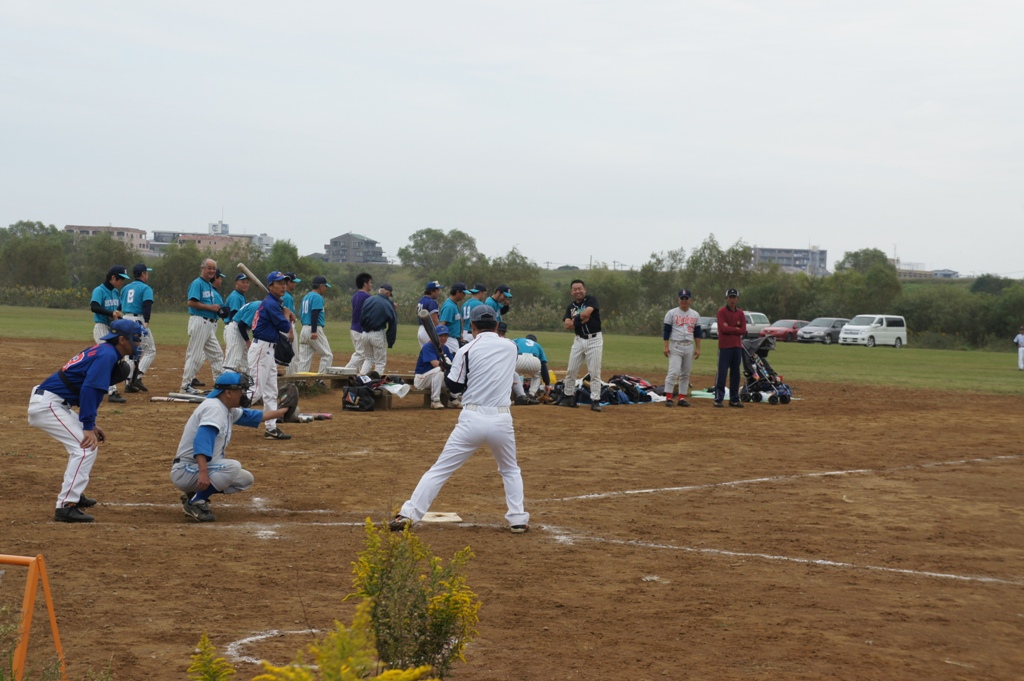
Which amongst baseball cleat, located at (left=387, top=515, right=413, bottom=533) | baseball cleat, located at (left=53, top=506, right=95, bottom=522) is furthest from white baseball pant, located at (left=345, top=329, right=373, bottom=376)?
baseball cleat, located at (left=387, top=515, right=413, bottom=533)

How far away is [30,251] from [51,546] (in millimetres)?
78781

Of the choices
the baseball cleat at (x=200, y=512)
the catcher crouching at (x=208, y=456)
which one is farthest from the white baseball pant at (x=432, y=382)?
the baseball cleat at (x=200, y=512)

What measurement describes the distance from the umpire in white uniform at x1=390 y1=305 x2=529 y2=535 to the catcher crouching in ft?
5.33

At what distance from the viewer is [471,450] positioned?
27.5 feet

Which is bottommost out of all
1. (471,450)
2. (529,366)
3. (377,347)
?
(471,450)

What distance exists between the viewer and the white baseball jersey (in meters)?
18.3

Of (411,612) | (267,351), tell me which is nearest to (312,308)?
(267,351)

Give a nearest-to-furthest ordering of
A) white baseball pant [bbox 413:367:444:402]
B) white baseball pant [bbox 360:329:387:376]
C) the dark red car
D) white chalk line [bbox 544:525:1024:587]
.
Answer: white chalk line [bbox 544:525:1024:587], white baseball pant [bbox 413:367:444:402], white baseball pant [bbox 360:329:387:376], the dark red car

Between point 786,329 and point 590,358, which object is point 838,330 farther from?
point 590,358

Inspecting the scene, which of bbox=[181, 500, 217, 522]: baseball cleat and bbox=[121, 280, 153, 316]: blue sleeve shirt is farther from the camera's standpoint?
bbox=[121, 280, 153, 316]: blue sleeve shirt

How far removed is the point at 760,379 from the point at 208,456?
1358 cm

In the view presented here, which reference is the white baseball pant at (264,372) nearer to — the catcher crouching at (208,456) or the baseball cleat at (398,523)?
the catcher crouching at (208,456)

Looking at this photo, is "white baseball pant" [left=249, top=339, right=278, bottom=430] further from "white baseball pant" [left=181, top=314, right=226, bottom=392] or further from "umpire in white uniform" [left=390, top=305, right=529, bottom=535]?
"umpire in white uniform" [left=390, top=305, right=529, bottom=535]

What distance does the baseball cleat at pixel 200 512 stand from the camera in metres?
8.59
